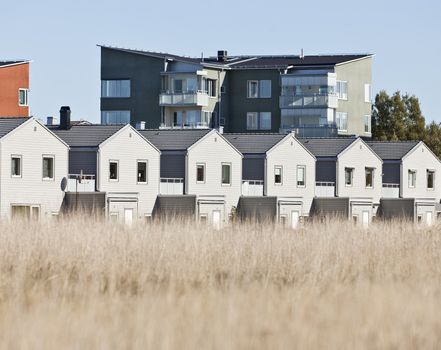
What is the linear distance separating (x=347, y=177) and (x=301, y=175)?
4569 mm

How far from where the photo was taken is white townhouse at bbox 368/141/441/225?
3051 inches

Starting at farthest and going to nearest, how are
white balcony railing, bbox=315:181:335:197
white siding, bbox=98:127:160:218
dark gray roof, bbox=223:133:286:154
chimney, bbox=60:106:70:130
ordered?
white balcony railing, bbox=315:181:335:197 < dark gray roof, bbox=223:133:286:154 < chimney, bbox=60:106:70:130 < white siding, bbox=98:127:160:218

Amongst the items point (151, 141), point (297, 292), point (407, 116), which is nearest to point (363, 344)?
point (297, 292)

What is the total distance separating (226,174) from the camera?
6650 centimetres

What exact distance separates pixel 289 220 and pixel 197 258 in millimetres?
46319

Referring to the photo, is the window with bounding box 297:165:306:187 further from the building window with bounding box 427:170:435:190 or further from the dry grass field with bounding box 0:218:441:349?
the dry grass field with bounding box 0:218:441:349

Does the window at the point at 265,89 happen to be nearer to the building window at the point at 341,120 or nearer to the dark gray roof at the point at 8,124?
the building window at the point at 341,120

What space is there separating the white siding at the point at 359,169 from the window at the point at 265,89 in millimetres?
21604

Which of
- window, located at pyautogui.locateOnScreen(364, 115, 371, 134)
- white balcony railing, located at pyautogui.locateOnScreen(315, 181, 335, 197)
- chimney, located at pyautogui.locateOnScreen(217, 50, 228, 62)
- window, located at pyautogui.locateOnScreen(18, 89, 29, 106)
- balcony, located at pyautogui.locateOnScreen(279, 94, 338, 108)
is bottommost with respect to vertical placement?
white balcony railing, located at pyautogui.locateOnScreen(315, 181, 335, 197)

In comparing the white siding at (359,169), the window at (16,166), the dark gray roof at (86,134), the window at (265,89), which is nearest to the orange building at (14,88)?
the dark gray roof at (86,134)

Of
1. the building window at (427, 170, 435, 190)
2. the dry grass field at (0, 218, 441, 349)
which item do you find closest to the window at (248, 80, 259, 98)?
the building window at (427, 170, 435, 190)

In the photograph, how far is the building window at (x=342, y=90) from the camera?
320ft

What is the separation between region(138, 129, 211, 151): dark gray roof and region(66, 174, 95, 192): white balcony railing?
7.02 meters

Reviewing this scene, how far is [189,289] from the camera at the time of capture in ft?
59.2
